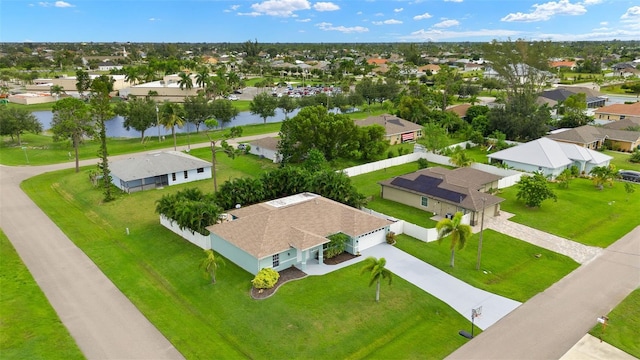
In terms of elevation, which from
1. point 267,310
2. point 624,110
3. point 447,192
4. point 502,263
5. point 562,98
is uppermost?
point 562,98

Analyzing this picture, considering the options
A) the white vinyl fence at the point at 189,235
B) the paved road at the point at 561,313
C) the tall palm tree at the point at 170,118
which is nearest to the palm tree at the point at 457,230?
the paved road at the point at 561,313

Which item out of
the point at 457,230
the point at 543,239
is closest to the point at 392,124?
the point at 543,239

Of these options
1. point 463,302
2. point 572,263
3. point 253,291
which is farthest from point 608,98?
point 253,291

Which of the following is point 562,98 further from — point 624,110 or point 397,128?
point 397,128

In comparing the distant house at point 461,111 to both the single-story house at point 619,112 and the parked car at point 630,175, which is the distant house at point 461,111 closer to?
the single-story house at point 619,112

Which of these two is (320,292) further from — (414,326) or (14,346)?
(14,346)

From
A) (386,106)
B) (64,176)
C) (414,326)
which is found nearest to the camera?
(414,326)
